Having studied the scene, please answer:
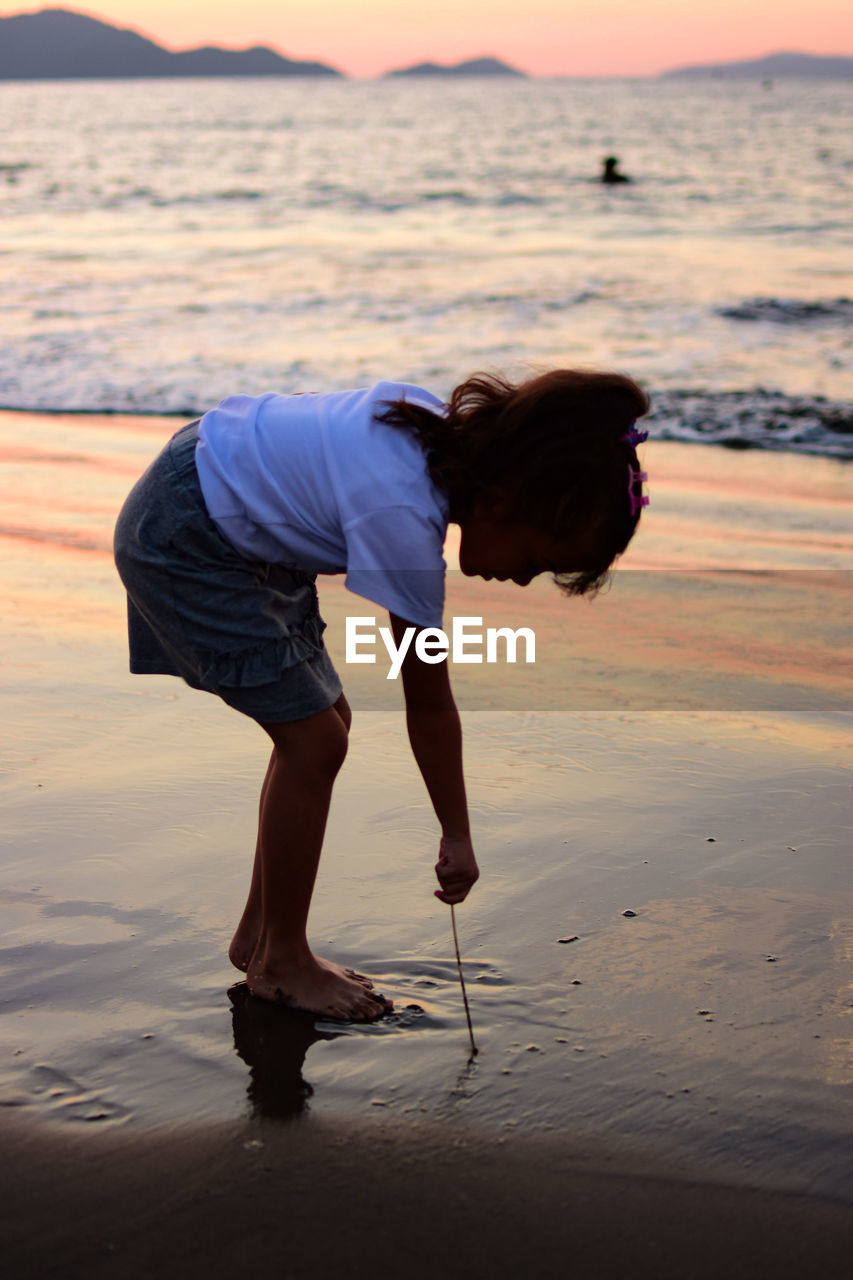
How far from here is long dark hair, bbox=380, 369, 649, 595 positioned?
1.99 m

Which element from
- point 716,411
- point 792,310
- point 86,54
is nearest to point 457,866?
point 716,411

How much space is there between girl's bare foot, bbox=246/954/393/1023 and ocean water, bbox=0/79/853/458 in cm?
118

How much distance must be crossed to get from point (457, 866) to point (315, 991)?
1.31 ft

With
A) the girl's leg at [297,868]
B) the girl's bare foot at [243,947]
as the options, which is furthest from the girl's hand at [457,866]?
the girl's bare foot at [243,947]

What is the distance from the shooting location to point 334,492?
6.68 feet

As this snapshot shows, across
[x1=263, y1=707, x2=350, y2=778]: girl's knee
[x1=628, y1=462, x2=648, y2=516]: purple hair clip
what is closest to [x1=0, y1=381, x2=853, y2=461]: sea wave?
[x1=628, y1=462, x2=648, y2=516]: purple hair clip

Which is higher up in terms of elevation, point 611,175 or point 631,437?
point 611,175

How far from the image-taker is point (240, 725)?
360 cm

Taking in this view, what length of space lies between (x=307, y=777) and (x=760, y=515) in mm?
4361

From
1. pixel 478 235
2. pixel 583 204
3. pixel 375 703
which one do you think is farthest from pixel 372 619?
pixel 583 204

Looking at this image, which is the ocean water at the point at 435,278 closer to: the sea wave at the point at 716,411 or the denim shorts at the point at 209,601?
the sea wave at the point at 716,411

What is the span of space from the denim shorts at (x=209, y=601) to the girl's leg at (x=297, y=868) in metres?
0.06

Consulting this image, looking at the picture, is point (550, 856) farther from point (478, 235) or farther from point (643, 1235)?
point (478, 235)

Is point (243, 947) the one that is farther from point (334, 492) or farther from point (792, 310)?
point (792, 310)
